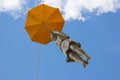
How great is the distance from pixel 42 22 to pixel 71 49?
14.8 feet

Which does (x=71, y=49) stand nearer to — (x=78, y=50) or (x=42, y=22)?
(x=78, y=50)

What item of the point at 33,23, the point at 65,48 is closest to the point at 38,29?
the point at 33,23

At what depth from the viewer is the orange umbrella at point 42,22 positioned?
2588 cm

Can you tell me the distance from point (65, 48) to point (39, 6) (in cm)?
606

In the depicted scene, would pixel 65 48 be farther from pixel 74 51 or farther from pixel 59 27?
pixel 59 27

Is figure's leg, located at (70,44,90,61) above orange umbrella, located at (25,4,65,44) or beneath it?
beneath

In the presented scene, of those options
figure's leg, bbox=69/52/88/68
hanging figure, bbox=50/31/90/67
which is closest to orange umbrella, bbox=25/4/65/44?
hanging figure, bbox=50/31/90/67

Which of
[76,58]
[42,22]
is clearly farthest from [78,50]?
[42,22]

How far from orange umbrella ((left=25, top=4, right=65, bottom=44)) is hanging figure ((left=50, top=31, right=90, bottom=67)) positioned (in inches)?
88.4

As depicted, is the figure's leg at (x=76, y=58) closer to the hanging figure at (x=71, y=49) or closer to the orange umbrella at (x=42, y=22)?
the hanging figure at (x=71, y=49)

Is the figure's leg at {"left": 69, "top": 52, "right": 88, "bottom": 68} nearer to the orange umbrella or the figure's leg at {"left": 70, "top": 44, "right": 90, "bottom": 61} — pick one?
Answer: the figure's leg at {"left": 70, "top": 44, "right": 90, "bottom": 61}

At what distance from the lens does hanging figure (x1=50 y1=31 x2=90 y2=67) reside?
20608 millimetres

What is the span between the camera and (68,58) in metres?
22.2

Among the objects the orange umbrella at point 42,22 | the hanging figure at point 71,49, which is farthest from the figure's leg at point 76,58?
the orange umbrella at point 42,22
